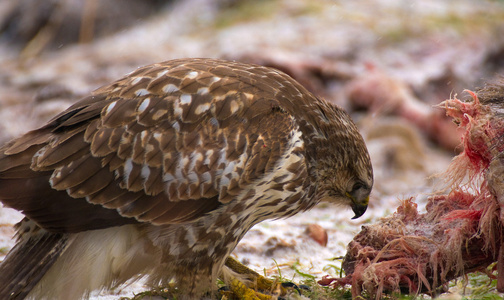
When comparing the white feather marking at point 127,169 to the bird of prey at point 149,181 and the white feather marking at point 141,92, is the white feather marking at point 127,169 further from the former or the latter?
the white feather marking at point 141,92

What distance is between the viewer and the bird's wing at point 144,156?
3578 millimetres

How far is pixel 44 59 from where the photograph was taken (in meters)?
11.0

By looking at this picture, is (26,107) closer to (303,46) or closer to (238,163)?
(303,46)

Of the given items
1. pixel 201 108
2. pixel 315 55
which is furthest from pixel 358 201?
pixel 315 55

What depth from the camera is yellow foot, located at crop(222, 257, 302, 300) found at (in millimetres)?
4129

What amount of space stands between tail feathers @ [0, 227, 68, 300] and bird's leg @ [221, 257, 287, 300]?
110 centimetres

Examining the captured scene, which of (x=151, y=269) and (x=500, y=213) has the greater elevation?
(x=500, y=213)

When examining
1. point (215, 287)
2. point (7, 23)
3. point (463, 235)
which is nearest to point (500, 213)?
point (463, 235)

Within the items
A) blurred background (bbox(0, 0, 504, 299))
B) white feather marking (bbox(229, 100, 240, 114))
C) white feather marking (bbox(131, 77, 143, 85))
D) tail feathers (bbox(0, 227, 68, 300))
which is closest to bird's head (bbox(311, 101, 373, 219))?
white feather marking (bbox(229, 100, 240, 114))

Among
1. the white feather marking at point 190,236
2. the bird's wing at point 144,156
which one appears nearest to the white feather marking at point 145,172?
the bird's wing at point 144,156

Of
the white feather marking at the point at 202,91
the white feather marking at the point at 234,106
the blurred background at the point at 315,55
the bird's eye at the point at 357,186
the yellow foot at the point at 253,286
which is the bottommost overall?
the yellow foot at the point at 253,286

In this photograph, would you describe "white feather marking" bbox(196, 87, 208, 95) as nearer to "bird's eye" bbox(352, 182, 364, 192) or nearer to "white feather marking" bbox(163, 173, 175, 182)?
"white feather marking" bbox(163, 173, 175, 182)

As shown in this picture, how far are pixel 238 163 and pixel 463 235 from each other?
1.28m

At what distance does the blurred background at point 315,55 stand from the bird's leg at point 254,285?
0.80 m
